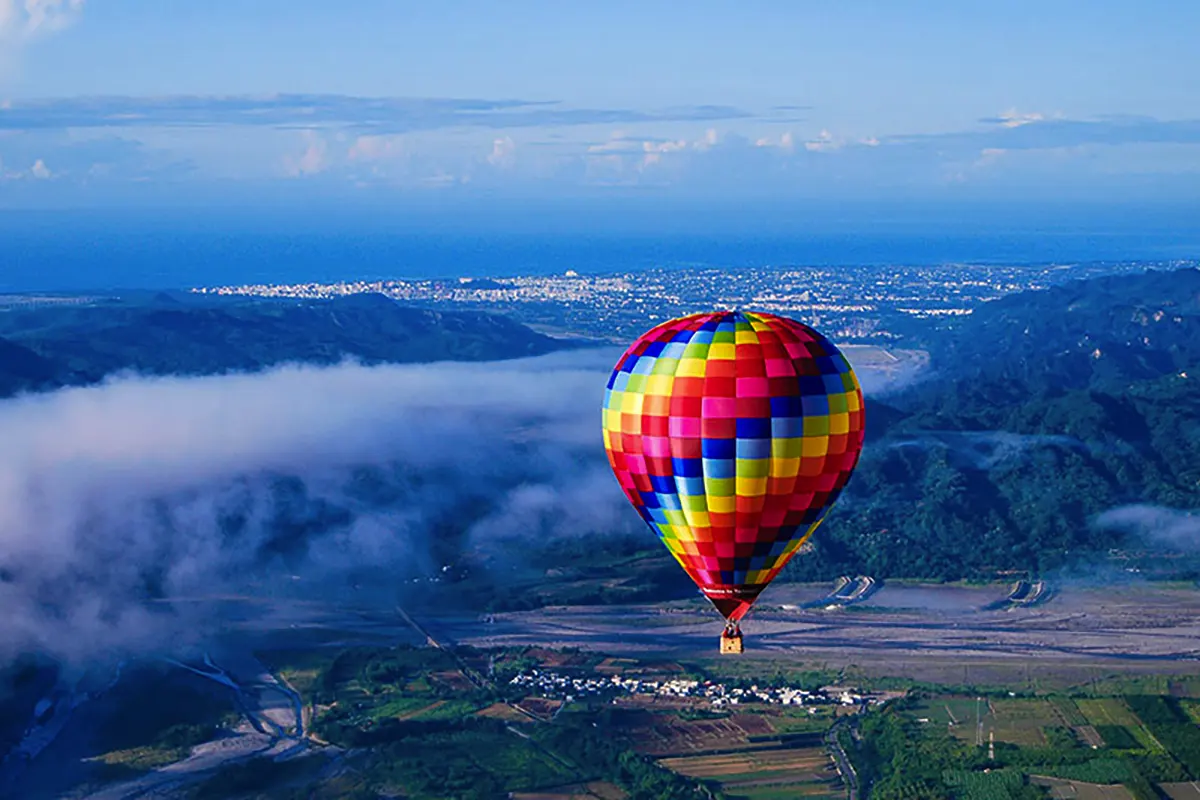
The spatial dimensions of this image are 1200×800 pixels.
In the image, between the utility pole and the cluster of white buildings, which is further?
the cluster of white buildings

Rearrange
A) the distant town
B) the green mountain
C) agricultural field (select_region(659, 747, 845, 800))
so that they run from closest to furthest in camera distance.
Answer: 1. agricultural field (select_region(659, 747, 845, 800))
2. the green mountain
3. the distant town

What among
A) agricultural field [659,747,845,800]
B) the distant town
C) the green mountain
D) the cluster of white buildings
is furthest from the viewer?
the distant town

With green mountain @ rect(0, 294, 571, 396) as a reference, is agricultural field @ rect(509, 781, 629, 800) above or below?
below

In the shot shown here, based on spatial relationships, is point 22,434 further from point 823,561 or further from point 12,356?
point 823,561

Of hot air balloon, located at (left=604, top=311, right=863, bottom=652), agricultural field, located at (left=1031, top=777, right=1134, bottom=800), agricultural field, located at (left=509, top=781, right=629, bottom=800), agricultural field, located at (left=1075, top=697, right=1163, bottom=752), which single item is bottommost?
agricultural field, located at (left=1075, top=697, right=1163, bottom=752)

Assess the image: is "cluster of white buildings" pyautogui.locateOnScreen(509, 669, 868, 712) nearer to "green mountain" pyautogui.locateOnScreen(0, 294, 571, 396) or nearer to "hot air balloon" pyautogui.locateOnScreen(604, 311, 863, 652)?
"hot air balloon" pyautogui.locateOnScreen(604, 311, 863, 652)

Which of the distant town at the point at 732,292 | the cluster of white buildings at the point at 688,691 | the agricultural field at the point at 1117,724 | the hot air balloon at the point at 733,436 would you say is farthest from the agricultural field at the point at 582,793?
the distant town at the point at 732,292

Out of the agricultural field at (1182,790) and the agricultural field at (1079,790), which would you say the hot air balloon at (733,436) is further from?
the agricultural field at (1182,790)

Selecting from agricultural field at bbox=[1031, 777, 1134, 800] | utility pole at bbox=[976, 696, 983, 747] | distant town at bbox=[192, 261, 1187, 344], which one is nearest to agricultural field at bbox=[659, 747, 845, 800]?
utility pole at bbox=[976, 696, 983, 747]
